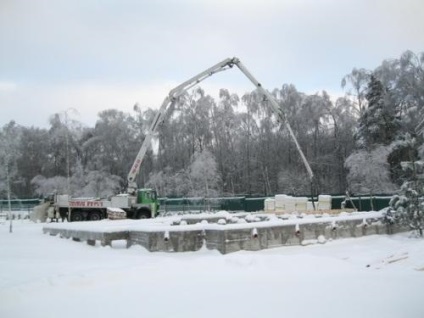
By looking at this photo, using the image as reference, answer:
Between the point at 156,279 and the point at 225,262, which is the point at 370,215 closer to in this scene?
the point at 225,262


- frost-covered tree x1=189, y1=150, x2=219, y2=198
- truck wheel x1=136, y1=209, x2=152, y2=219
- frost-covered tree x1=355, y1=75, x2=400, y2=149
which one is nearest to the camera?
truck wheel x1=136, y1=209, x2=152, y2=219

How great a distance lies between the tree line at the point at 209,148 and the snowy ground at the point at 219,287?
38220mm

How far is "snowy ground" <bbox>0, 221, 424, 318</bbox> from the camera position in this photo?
684 centimetres

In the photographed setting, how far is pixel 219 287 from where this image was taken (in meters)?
8.28

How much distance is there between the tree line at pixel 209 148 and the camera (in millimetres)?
55500

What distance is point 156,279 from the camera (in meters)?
8.97

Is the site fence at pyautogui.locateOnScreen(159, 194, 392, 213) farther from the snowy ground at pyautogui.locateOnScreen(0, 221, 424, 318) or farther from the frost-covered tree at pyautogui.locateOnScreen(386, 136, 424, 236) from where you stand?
the snowy ground at pyautogui.locateOnScreen(0, 221, 424, 318)

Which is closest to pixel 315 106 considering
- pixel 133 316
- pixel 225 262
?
pixel 225 262

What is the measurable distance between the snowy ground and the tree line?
38.2 m

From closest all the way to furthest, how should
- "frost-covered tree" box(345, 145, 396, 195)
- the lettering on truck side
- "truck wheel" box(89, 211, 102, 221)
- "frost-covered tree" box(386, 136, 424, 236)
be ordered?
"frost-covered tree" box(386, 136, 424, 236) → the lettering on truck side → "truck wheel" box(89, 211, 102, 221) → "frost-covered tree" box(345, 145, 396, 195)

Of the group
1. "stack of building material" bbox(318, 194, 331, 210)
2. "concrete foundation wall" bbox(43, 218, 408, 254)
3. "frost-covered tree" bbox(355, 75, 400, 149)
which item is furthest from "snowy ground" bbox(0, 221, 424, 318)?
"frost-covered tree" bbox(355, 75, 400, 149)

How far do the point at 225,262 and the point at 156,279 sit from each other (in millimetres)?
2080

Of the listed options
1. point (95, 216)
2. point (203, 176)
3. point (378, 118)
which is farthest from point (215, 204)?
point (378, 118)

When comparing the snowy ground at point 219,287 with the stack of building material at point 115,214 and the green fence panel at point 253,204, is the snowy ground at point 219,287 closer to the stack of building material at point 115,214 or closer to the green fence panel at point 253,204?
the stack of building material at point 115,214
